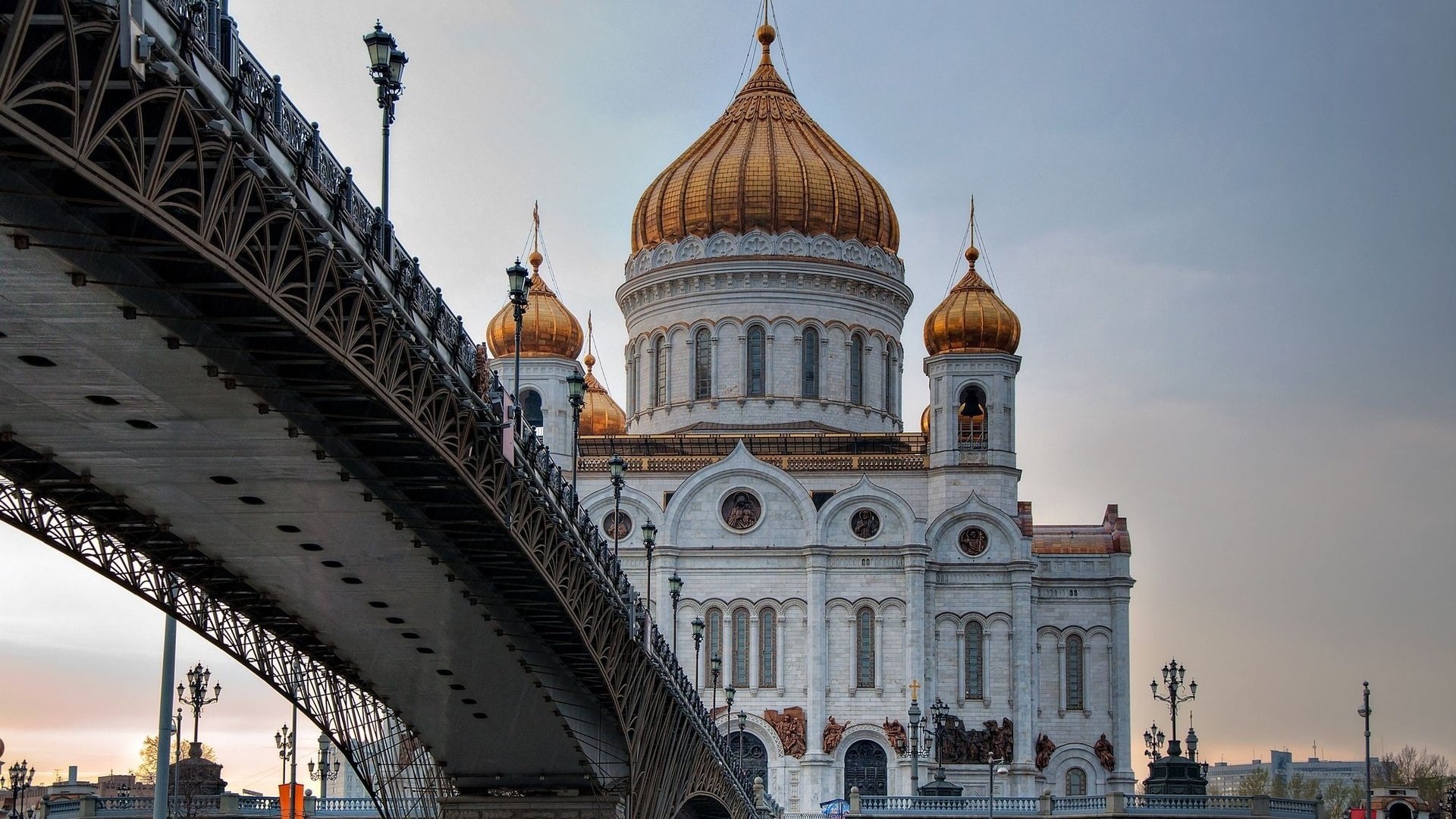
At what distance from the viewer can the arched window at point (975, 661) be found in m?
77.2

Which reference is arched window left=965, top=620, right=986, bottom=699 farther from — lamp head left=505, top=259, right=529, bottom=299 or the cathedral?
lamp head left=505, top=259, right=529, bottom=299

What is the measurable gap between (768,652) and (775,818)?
953 cm

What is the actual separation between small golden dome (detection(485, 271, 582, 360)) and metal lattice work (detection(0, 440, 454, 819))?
111 feet

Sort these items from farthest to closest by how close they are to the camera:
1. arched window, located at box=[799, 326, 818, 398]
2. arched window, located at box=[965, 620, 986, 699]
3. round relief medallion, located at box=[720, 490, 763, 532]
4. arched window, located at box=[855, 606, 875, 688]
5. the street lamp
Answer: arched window, located at box=[799, 326, 818, 398], round relief medallion, located at box=[720, 490, 763, 532], arched window, located at box=[965, 620, 986, 699], arched window, located at box=[855, 606, 875, 688], the street lamp

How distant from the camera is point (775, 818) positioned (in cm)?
6862

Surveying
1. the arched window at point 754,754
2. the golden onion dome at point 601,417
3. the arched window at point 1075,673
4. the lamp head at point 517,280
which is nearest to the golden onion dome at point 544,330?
the golden onion dome at point 601,417

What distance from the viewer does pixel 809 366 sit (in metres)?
83.5

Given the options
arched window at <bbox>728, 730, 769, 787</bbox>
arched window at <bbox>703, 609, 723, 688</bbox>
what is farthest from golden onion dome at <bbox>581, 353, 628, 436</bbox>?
arched window at <bbox>728, 730, 769, 787</bbox>

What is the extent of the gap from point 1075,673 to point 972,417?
30.2ft

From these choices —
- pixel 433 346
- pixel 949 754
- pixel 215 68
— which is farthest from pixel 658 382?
pixel 215 68

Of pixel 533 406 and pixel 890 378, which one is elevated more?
pixel 890 378

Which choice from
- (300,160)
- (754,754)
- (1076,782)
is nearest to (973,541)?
(1076,782)

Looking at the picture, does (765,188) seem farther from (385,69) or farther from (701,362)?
(385,69)

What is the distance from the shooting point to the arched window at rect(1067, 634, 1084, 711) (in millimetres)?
78188
